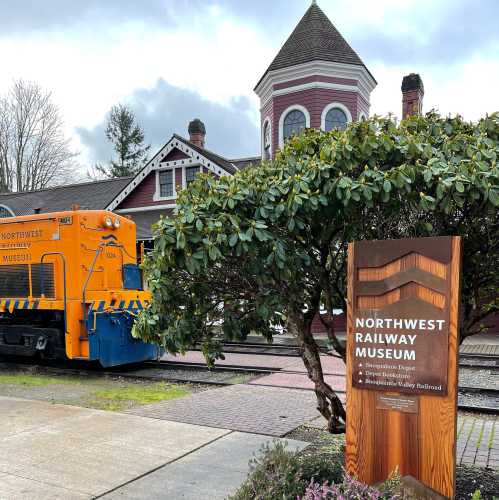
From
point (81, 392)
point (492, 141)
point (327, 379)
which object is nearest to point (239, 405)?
point (327, 379)

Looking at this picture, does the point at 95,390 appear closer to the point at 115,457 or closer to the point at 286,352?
the point at 115,457

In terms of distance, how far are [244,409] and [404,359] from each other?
4.34m

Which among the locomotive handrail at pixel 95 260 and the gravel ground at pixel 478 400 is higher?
the locomotive handrail at pixel 95 260

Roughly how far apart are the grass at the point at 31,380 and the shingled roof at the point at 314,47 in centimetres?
1474

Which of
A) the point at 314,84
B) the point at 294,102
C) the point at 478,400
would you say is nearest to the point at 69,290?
the point at 478,400

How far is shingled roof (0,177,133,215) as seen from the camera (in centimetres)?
2680

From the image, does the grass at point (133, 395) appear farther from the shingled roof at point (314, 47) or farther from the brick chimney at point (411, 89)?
the brick chimney at point (411, 89)

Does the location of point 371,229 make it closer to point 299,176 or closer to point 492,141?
point 299,176

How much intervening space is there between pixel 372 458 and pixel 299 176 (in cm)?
191

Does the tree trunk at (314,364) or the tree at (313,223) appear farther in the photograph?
the tree trunk at (314,364)

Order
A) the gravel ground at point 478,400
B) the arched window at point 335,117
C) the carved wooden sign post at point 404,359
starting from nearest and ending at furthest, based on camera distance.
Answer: the carved wooden sign post at point 404,359, the gravel ground at point 478,400, the arched window at point 335,117

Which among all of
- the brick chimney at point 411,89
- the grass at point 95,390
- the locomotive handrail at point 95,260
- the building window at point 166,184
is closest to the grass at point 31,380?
the grass at point 95,390

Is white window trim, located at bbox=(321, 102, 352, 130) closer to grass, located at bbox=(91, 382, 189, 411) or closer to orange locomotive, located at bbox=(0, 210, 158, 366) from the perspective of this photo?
orange locomotive, located at bbox=(0, 210, 158, 366)

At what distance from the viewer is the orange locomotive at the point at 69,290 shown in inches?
375
